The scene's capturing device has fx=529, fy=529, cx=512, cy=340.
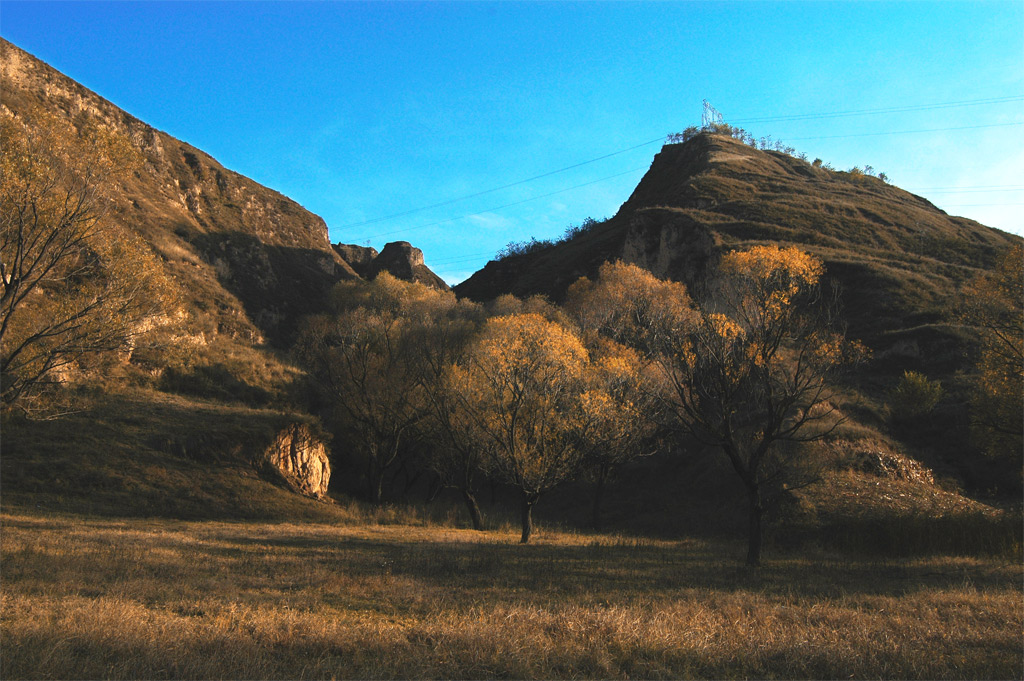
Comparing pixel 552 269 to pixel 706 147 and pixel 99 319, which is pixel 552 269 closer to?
pixel 706 147

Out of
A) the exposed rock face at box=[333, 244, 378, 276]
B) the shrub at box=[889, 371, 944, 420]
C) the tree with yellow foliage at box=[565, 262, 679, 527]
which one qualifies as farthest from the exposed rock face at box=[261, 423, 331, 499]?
the exposed rock face at box=[333, 244, 378, 276]

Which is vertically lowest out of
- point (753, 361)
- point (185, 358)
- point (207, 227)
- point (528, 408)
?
point (528, 408)

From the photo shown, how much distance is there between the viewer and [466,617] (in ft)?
28.5

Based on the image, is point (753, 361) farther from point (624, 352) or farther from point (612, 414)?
point (624, 352)

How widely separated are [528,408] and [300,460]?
743 inches

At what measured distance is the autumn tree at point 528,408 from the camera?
25.5m

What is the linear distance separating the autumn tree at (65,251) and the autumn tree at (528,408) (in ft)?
47.4

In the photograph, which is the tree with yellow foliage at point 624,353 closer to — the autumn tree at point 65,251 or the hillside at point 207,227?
the autumn tree at point 65,251

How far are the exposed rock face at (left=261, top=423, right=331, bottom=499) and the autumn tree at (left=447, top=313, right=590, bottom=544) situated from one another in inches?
552

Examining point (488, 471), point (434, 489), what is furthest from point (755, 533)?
point (434, 489)

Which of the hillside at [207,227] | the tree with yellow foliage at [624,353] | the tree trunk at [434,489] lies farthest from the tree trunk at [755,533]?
the hillside at [207,227]

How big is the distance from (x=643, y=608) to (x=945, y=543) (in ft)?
60.8

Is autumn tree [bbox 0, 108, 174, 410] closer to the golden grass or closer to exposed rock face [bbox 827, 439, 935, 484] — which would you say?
the golden grass

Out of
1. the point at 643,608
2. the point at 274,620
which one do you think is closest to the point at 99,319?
the point at 274,620
